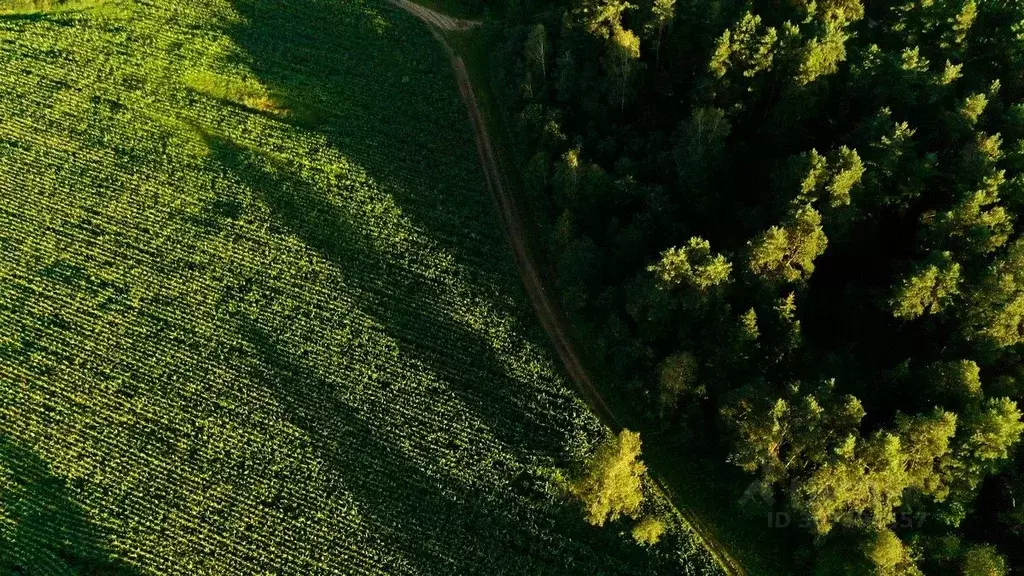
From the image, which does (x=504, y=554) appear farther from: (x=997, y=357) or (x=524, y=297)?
(x=997, y=357)

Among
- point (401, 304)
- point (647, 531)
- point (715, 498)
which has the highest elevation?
point (715, 498)

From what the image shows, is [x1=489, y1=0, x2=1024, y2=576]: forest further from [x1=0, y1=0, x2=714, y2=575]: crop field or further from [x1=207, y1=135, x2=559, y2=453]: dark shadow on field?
[x1=207, y1=135, x2=559, y2=453]: dark shadow on field

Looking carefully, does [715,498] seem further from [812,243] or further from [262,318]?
[262,318]

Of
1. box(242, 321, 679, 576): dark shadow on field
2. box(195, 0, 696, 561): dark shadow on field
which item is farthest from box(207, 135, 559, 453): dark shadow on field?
box(242, 321, 679, 576): dark shadow on field

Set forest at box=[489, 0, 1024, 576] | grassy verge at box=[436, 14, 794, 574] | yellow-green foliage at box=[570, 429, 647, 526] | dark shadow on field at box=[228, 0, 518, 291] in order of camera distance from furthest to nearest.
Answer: dark shadow on field at box=[228, 0, 518, 291] → grassy verge at box=[436, 14, 794, 574] → yellow-green foliage at box=[570, 429, 647, 526] → forest at box=[489, 0, 1024, 576]

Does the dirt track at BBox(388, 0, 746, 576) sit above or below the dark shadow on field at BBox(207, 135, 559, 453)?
above

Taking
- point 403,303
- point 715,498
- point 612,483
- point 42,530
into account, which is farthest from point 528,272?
point 42,530

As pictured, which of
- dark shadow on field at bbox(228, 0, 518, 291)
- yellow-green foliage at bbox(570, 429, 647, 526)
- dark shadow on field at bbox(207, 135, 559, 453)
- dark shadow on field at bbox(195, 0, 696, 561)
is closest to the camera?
yellow-green foliage at bbox(570, 429, 647, 526)
